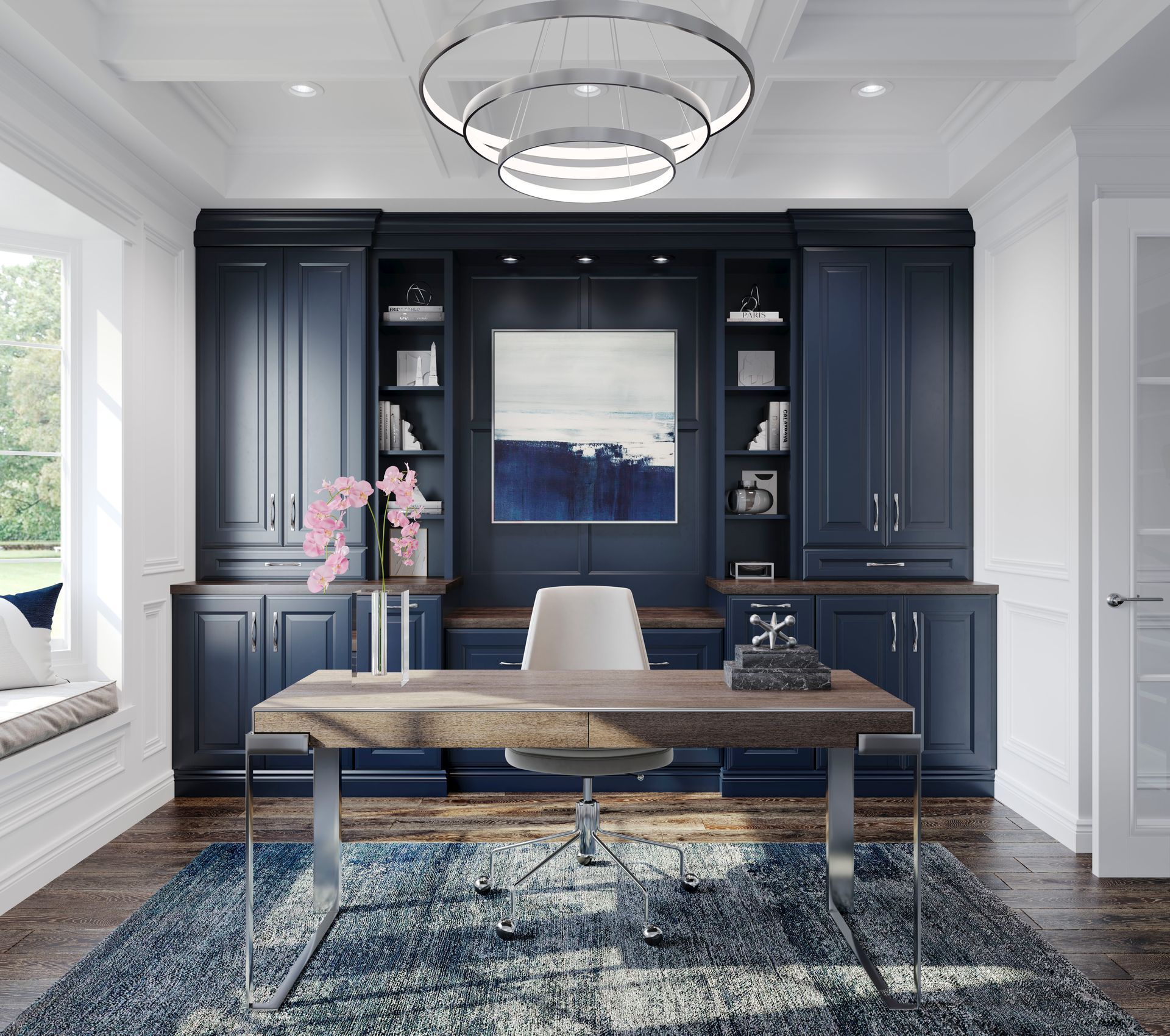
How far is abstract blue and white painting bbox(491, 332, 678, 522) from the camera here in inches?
173

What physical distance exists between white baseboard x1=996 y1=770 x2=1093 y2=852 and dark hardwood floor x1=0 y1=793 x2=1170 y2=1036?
0.04 meters

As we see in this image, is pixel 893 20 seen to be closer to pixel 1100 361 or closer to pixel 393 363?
pixel 1100 361

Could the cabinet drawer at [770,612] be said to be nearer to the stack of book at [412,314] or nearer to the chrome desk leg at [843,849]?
the chrome desk leg at [843,849]

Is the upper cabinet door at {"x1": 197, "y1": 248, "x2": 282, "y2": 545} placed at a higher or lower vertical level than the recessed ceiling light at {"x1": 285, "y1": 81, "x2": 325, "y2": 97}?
lower

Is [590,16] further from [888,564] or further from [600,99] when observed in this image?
[888,564]

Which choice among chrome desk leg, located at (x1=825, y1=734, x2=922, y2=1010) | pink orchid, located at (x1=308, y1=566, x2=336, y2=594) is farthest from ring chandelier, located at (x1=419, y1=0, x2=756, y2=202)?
chrome desk leg, located at (x1=825, y1=734, x2=922, y2=1010)

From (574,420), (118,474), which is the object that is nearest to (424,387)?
(574,420)

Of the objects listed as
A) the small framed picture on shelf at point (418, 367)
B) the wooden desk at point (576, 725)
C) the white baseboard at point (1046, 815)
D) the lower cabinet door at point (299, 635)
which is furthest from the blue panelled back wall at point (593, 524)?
the wooden desk at point (576, 725)

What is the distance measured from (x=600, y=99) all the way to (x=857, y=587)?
2.42 meters

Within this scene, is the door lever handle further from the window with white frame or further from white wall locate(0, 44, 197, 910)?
the window with white frame

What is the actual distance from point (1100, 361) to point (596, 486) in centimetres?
232

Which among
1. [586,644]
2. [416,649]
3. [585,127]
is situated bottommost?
[416,649]

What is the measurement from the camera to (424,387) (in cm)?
413

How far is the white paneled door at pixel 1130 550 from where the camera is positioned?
292cm
